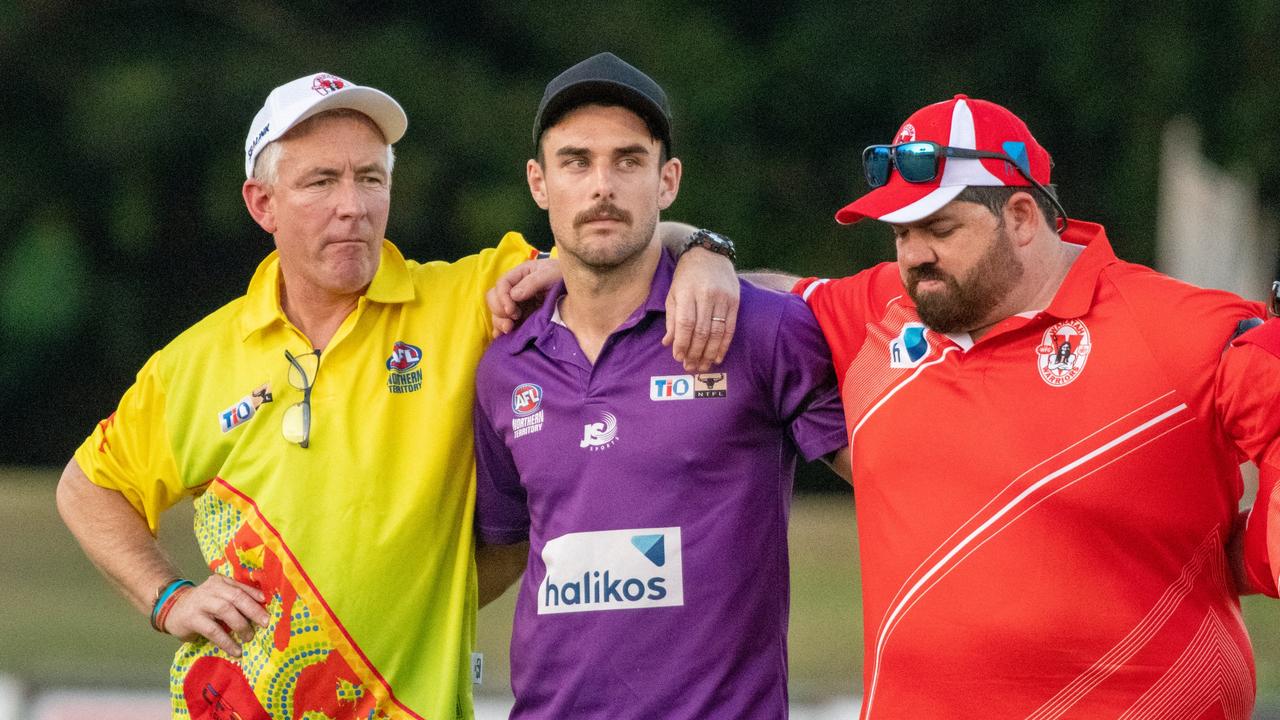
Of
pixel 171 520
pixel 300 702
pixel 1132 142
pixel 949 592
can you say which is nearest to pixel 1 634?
pixel 171 520

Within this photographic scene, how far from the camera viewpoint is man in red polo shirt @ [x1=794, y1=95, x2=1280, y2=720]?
338 centimetres

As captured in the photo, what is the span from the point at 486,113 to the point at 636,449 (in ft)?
45.2

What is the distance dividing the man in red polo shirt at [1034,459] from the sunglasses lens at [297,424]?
1.23 meters

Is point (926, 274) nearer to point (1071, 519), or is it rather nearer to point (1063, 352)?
point (1063, 352)

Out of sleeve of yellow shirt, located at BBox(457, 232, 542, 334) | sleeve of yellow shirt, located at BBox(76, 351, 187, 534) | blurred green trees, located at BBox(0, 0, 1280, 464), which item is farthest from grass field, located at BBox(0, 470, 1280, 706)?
sleeve of yellow shirt, located at BBox(457, 232, 542, 334)

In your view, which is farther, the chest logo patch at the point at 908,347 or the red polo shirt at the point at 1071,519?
the chest logo patch at the point at 908,347

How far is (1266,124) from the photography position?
17203 millimetres

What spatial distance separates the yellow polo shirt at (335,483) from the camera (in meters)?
3.98

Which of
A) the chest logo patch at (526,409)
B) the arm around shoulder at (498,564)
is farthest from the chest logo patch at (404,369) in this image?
the arm around shoulder at (498,564)

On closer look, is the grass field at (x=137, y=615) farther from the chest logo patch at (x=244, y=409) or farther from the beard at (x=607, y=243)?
the beard at (x=607, y=243)

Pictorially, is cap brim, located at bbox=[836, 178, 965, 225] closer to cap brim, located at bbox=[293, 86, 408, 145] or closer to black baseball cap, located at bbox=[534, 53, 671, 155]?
black baseball cap, located at bbox=[534, 53, 671, 155]

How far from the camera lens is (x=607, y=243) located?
3.87 metres

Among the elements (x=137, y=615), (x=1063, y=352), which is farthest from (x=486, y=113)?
(x=1063, y=352)

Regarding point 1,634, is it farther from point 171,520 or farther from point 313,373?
point 313,373
